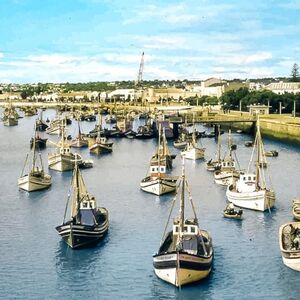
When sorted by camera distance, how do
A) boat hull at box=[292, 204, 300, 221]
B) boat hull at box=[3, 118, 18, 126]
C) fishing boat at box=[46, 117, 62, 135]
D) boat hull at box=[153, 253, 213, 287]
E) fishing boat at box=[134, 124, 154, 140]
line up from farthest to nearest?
boat hull at box=[3, 118, 18, 126] < fishing boat at box=[46, 117, 62, 135] < fishing boat at box=[134, 124, 154, 140] < boat hull at box=[292, 204, 300, 221] < boat hull at box=[153, 253, 213, 287]

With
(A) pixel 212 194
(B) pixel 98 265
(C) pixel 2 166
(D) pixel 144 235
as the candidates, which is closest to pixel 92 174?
(C) pixel 2 166

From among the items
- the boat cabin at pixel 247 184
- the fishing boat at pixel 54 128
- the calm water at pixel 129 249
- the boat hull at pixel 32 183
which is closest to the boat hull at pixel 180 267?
the calm water at pixel 129 249

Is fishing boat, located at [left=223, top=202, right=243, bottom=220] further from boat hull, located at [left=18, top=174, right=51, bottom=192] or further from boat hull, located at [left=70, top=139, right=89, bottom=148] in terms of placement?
boat hull, located at [left=70, top=139, right=89, bottom=148]

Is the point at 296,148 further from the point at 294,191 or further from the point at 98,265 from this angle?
the point at 98,265

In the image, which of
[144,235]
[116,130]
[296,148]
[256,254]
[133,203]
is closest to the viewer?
[256,254]

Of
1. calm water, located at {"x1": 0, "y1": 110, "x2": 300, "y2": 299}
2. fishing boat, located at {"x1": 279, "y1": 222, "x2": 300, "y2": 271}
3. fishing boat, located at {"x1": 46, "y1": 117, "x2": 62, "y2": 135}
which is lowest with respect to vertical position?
fishing boat, located at {"x1": 46, "y1": 117, "x2": 62, "y2": 135}

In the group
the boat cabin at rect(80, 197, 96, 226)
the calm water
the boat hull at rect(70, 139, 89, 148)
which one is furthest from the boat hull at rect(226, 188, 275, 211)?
the boat hull at rect(70, 139, 89, 148)
